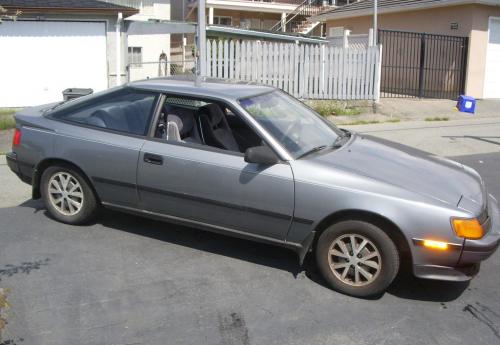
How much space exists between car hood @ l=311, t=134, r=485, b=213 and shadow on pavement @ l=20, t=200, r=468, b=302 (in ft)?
2.21

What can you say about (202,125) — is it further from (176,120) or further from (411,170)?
(411,170)

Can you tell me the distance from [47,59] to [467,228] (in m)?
13.3

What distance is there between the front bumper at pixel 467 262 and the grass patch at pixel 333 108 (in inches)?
393

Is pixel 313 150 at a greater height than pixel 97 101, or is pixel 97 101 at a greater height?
pixel 97 101

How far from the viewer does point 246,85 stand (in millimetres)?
5355

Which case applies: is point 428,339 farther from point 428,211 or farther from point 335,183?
point 335,183

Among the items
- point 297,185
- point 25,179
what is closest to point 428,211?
point 297,185

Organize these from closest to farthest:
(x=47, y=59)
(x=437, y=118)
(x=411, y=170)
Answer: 1. (x=411, y=170)
2. (x=437, y=118)
3. (x=47, y=59)

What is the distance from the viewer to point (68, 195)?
17.6 ft

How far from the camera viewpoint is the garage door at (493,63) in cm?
1845

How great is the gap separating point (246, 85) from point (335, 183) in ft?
5.38

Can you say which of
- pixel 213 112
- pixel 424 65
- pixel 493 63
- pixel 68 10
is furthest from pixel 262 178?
pixel 493 63

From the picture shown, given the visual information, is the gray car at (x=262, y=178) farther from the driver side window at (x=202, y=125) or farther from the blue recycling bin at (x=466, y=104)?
the blue recycling bin at (x=466, y=104)

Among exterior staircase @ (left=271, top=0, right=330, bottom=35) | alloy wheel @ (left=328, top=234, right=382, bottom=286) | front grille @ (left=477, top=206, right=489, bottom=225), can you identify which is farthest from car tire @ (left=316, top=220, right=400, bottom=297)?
exterior staircase @ (left=271, top=0, right=330, bottom=35)
